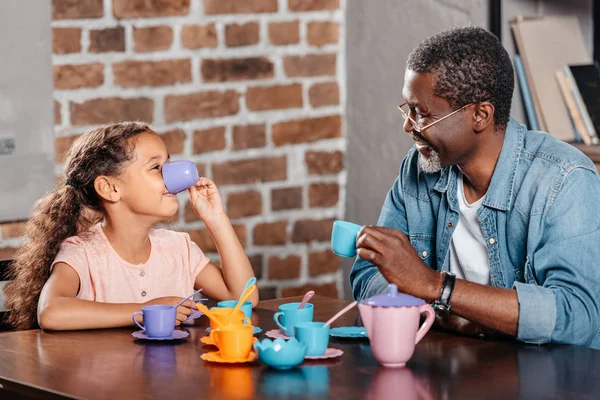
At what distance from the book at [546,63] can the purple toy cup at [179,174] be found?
1.36 m

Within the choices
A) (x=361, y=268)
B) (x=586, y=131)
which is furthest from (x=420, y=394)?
(x=586, y=131)

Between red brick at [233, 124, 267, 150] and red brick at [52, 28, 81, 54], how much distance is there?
0.63 metres

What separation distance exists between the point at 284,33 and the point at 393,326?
6.84 ft

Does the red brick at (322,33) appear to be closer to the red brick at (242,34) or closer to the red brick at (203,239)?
the red brick at (242,34)

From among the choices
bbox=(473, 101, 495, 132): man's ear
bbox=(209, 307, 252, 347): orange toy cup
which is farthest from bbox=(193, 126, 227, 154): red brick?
bbox=(209, 307, 252, 347): orange toy cup

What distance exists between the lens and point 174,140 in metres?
Answer: 3.38

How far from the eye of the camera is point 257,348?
68.5 inches

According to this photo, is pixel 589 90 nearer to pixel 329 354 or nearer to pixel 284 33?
pixel 284 33

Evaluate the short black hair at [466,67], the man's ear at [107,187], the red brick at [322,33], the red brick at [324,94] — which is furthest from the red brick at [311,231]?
the short black hair at [466,67]

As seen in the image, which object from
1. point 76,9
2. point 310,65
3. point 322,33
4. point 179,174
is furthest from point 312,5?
point 179,174

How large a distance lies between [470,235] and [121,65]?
1.41 metres

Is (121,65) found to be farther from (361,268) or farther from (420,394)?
(420,394)

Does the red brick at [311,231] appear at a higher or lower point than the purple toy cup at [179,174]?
lower

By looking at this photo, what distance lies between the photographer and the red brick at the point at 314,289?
3.72 metres
